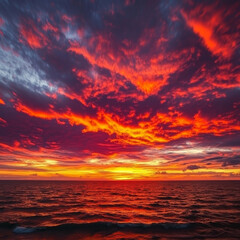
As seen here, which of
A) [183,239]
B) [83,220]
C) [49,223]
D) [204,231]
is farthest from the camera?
[83,220]

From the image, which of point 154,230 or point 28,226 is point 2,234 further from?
point 154,230

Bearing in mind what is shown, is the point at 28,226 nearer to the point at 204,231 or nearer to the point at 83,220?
the point at 83,220

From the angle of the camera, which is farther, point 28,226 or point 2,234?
point 28,226

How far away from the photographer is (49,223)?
19.5 metres

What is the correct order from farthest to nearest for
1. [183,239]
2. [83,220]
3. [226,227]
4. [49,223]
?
[83,220]
[49,223]
[226,227]
[183,239]

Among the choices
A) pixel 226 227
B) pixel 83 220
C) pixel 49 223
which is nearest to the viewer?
pixel 226 227

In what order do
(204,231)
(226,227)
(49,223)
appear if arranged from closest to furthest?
(204,231), (226,227), (49,223)

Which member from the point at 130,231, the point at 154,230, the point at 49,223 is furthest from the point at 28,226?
the point at 154,230

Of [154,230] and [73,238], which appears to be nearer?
[73,238]

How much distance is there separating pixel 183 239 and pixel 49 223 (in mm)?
15014

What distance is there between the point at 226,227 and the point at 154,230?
8.14 metres

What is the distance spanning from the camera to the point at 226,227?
59.5 ft

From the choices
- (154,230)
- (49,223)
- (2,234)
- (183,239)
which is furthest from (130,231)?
(2,234)

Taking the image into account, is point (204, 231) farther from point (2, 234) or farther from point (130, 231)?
point (2, 234)
